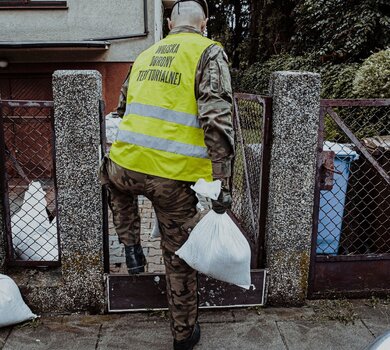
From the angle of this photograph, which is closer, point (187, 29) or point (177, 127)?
point (177, 127)

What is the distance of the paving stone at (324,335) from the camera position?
3076 millimetres

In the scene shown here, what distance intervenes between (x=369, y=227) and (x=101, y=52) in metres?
6.22

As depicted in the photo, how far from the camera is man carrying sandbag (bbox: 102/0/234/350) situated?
2518mm

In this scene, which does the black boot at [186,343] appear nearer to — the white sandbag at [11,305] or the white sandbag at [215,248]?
the white sandbag at [215,248]

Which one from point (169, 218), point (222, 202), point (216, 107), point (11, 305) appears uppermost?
point (216, 107)

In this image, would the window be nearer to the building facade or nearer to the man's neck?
the building facade

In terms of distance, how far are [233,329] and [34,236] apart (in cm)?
182

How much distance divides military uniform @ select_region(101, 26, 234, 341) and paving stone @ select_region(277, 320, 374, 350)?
76 centimetres

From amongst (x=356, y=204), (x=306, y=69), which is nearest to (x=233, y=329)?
(x=356, y=204)

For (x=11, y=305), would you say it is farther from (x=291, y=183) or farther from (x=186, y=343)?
(x=291, y=183)

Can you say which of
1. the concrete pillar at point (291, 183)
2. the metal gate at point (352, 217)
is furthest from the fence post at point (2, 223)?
the metal gate at point (352, 217)

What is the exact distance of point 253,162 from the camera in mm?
3883

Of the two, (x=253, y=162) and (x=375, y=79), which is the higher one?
(x=375, y=79)

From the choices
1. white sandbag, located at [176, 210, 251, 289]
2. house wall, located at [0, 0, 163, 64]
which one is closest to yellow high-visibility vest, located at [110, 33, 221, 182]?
white sandbag, located at [176, 210, 251, 289]
